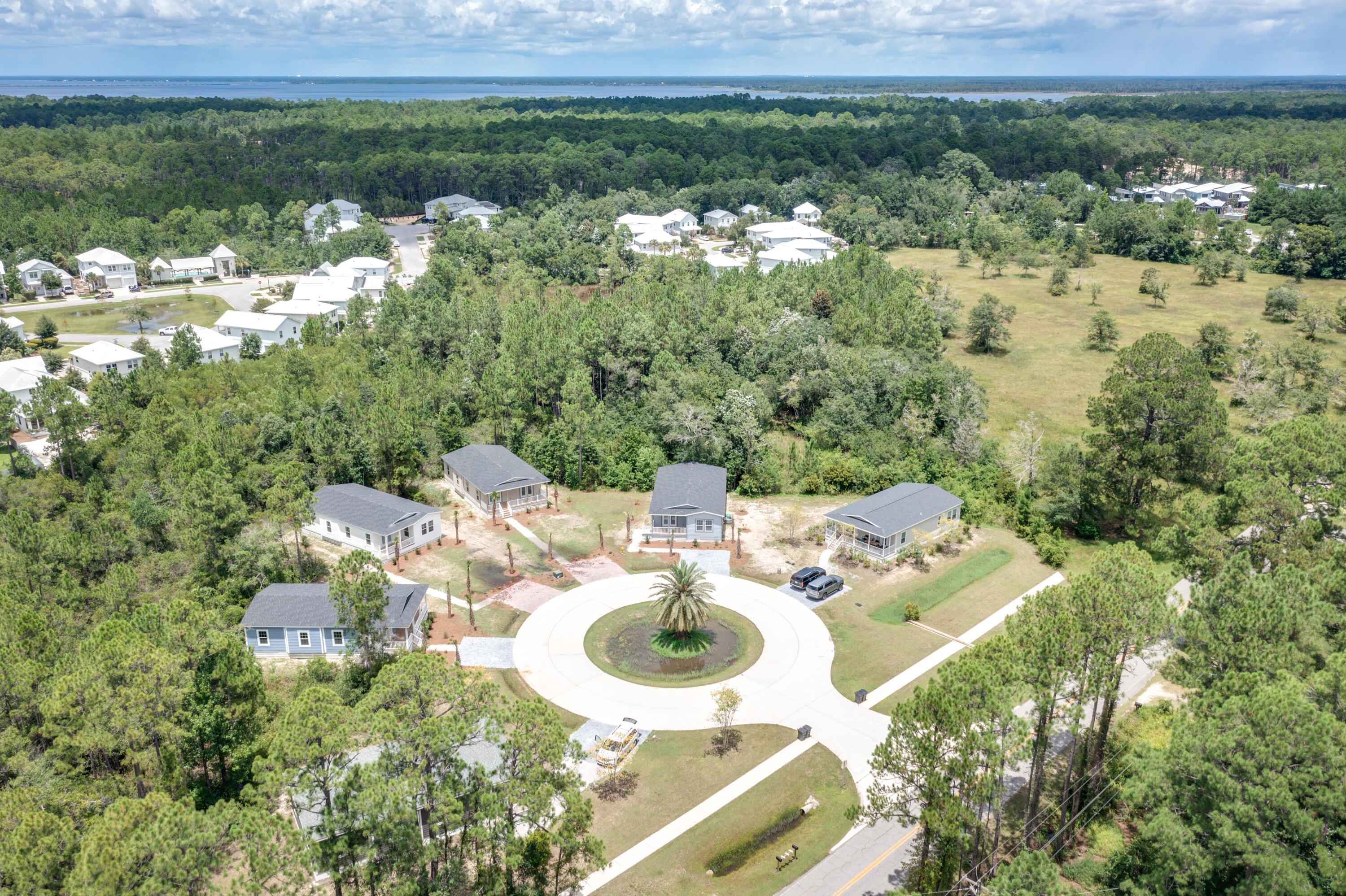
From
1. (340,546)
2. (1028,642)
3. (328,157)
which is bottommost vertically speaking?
(340,546)

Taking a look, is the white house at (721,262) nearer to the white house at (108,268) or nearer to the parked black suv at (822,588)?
the parked black suv at (822,588)

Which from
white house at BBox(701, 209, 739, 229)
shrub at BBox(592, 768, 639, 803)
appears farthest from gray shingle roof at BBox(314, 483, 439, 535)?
white house at BBox(701, 209, 739, 229)

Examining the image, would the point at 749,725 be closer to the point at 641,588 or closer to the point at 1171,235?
the point at 641,588

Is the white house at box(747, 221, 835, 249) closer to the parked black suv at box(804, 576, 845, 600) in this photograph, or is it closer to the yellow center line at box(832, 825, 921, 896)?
the parked black suv at box(804, 576, 845, 600)

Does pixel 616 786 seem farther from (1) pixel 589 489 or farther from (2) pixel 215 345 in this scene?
(2) pixel 215 345

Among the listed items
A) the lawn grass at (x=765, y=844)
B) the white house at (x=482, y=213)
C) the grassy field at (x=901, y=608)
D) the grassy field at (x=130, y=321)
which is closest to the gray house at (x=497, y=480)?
the grassy field at (x=901, y=608)

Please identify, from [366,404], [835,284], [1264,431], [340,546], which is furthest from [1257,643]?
[835,284]

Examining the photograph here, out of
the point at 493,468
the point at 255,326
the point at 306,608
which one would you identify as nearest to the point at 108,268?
the point at 255,326
